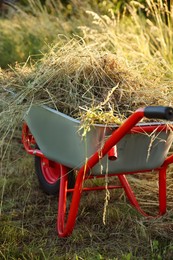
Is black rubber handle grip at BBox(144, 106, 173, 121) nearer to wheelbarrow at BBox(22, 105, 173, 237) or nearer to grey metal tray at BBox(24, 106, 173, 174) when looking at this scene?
wheelbarrow at BBox(22, 105, 173, 237)

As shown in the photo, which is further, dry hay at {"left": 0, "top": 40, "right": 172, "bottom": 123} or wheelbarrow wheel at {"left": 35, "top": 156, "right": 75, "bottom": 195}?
wheelbarrow wheel at {"left": 35, "top": 156, "right": 75, "bottom": 195}

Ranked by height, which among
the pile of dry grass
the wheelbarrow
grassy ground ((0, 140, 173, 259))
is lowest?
grassy ground ((0, 140, 173, 259))

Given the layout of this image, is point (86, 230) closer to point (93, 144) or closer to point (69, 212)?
point (69, 212)

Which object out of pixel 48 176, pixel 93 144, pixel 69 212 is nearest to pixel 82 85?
pixel 93 144

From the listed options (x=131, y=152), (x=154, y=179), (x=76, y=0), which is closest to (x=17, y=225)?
(x=131, y=152)

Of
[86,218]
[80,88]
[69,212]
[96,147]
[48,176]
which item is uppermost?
[80,88]

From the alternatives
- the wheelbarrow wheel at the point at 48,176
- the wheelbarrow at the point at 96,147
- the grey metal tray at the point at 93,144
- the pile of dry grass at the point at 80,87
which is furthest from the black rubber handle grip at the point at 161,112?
the wheelbarrow wheel at the point at 48,176

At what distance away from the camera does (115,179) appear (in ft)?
13.7

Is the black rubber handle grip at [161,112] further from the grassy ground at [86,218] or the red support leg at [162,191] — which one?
the red support leg at [162,191]

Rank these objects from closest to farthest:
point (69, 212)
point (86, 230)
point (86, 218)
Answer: point (69, 212)
point (86, 230)
point (86, 218)

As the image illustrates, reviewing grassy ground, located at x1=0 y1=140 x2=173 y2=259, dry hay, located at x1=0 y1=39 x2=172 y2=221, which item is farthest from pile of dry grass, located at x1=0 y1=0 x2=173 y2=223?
grassy ground, located at x1=0 y1=140 x2=173 y2=259

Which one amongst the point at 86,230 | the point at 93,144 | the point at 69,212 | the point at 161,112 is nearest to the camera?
the point at 161,112

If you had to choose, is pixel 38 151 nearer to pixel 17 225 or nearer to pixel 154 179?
pixel 17 225

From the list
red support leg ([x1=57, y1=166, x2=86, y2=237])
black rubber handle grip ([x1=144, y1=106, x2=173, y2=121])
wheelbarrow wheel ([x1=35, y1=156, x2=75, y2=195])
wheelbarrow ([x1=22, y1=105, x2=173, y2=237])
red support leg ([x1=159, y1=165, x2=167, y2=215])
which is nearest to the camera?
black rubber handle grip ([x1=144, y1=106, x2=173, y2=121])
